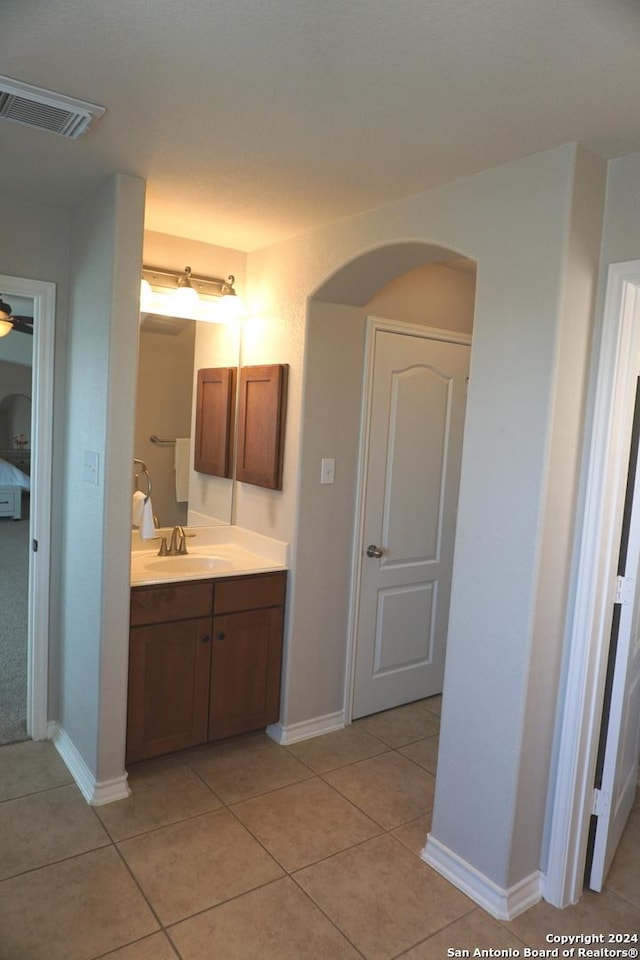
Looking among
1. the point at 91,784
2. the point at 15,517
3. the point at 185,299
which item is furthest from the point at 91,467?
the point at 15,517

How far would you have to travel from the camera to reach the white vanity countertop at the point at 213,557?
298cm

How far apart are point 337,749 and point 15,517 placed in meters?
6.00

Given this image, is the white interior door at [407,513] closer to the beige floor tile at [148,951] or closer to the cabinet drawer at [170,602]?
the cabinet drawer at [170,602]

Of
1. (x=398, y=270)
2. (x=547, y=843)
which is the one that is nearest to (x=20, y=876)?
(x=547, y=843)

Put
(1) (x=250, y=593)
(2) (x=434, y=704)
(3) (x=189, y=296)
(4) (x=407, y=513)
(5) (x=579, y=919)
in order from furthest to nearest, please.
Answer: (2) (x=434, y=704), (4) (x=407, y=513), (3) (x=189, y=296), (1) (x=250, y=593), (5) (x=579, y=919)

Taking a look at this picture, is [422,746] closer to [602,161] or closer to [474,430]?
[474,430]

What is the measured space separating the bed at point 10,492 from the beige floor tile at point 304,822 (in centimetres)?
619

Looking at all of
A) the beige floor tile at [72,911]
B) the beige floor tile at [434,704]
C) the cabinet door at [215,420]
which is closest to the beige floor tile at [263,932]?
the beige floor tile at [72,911]

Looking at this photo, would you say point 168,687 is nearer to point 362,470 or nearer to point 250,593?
point 250,593

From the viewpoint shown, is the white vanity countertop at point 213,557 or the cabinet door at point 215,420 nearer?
the white vanity countertop at point 213,557

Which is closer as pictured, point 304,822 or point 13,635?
point 304,822

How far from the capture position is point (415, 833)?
99.8 inches

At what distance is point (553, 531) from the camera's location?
206 centimetres

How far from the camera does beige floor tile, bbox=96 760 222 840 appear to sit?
2.50 metres
